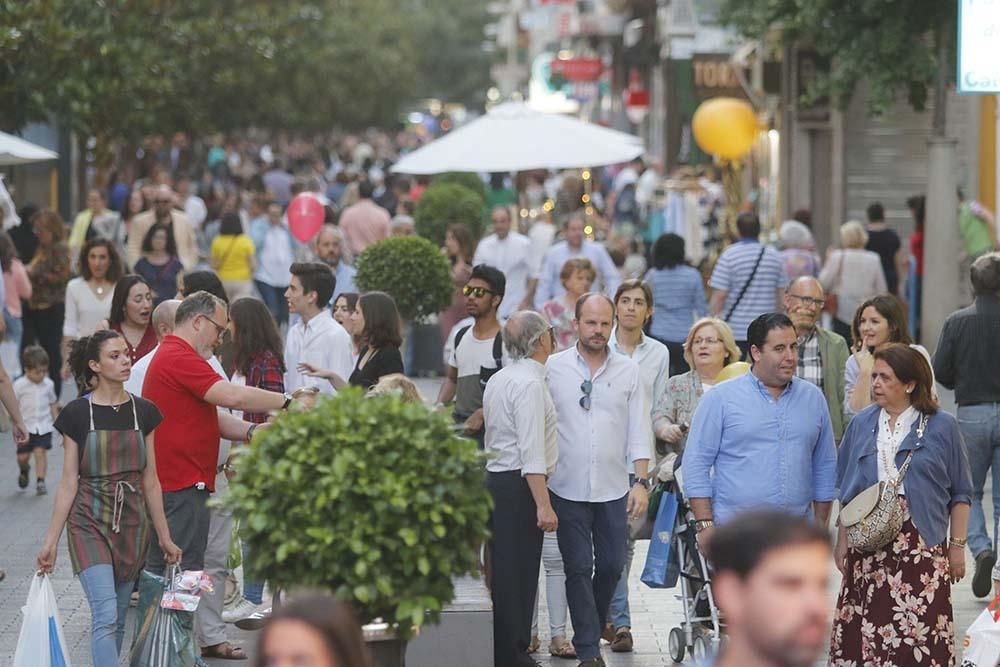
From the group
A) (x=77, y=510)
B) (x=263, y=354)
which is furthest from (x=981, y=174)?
(x=77, y=510)

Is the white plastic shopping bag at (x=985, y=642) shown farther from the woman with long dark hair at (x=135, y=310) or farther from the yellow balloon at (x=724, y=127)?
the yellow balloon at (x=724, y=127)

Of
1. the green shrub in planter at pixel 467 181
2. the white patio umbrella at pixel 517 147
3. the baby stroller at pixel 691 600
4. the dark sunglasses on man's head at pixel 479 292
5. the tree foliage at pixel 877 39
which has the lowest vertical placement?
the baby stroller at pixel 691 600

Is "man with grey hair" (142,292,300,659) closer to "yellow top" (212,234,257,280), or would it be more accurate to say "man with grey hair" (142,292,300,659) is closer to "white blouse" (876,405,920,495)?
"white blouse" (876,405,920,495)

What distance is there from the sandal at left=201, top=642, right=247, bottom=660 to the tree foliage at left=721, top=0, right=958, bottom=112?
36.3 ft

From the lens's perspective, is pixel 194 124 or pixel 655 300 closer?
pixel 655 300

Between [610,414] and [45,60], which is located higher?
[45,60]

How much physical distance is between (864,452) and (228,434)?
111 inches

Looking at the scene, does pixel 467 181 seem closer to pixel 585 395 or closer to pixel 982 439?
pixel 982 439

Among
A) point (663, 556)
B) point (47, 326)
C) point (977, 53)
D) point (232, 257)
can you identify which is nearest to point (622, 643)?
point (663, 556)

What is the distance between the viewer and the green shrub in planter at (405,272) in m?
16.3

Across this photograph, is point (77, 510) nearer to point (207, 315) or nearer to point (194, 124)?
point (207, 315)

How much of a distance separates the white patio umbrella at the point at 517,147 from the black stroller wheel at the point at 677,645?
879 cm

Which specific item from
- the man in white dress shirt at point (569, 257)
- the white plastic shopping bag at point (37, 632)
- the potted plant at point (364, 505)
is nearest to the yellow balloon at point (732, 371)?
the potted plant at point (364, 505)

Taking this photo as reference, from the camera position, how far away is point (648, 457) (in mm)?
8477
